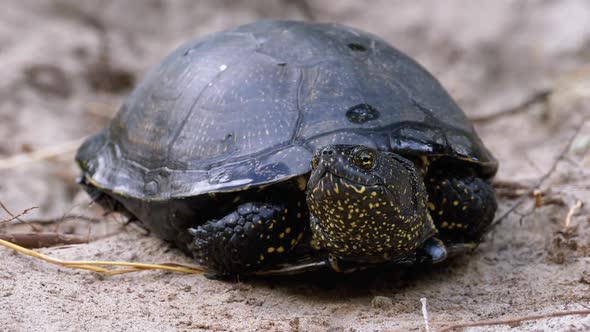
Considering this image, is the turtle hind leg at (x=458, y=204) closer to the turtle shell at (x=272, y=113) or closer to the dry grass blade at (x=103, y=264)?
the turtle shell at (x=272, y=113)

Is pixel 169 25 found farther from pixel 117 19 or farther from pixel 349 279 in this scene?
pixel 349 279

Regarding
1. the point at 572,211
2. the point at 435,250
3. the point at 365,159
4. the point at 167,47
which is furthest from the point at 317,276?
the point at 167,47

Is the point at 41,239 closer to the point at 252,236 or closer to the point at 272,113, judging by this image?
the point at 252,236

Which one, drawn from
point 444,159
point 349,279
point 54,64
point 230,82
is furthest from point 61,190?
point 444,159

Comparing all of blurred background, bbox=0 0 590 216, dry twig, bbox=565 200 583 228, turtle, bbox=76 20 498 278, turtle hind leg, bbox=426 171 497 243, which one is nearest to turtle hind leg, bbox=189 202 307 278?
turtle, bbox=76 20 498 278

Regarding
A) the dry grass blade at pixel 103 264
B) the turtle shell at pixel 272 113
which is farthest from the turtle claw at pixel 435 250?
the dry grass blade at pixel 103 264
